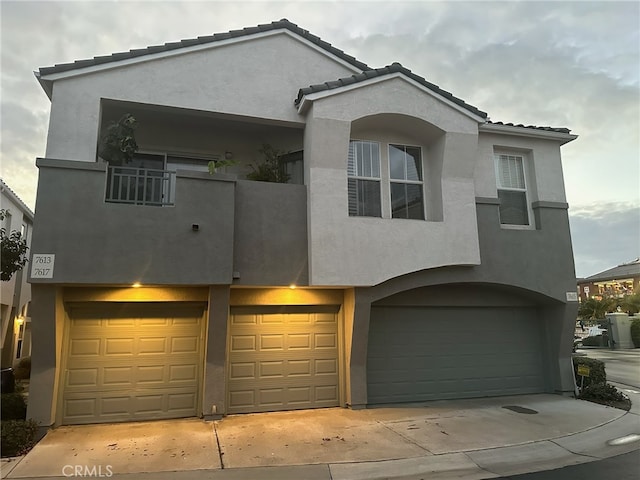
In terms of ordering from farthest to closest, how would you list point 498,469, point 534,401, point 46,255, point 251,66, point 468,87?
point 468,87
point 534,401
point 251,66
point 46,255
point 498,469

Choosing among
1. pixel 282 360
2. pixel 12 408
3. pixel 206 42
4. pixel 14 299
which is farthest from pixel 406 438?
pixel 14 299

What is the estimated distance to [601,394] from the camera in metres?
10.3

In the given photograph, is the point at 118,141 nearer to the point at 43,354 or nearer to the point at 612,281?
the point at 43,354

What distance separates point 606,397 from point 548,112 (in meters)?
10.9

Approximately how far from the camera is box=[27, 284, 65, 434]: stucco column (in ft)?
24.6

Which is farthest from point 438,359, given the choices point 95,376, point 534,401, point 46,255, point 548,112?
point 548,112

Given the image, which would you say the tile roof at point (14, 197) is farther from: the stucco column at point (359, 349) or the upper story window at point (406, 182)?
the upper story window at point (406, 182)

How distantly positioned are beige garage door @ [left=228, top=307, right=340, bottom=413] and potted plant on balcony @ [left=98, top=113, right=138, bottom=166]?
158 inches

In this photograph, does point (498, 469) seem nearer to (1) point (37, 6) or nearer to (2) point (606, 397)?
(2) point (606, 397)

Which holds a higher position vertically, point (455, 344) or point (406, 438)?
point (455, 344)

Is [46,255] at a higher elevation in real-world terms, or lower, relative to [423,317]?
higher

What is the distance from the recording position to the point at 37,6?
28.0ft

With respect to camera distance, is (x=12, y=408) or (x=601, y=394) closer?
(x=12, y=408)

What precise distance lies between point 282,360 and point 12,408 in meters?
5.11
